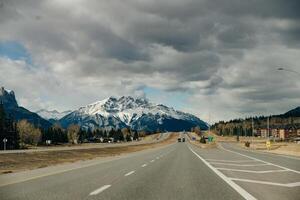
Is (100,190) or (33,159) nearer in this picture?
(100,190)

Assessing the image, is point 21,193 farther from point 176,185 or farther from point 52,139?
point 52,139

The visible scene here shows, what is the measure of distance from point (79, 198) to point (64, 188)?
297 centimetres

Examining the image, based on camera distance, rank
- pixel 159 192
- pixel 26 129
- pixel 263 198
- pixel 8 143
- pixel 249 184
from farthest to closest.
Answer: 1. pixel 26 129
2. pixel 8 143
3. pixel 249 184
4. pixel 159 192
5. pixel 263 198

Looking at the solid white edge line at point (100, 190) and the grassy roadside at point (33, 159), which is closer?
the solid white edge line at point (100, 190)

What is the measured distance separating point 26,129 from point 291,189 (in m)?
154

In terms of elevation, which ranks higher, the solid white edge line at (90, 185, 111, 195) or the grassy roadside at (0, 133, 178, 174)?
the solid white edge line at (90, 185, 111, 195)

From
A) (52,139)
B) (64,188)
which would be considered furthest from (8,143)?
(64,188)

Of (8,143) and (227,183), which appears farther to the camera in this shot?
(8,143)

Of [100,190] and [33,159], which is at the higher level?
[100,190]

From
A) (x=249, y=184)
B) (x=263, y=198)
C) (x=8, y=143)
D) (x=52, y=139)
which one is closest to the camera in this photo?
(x=263, y=198)

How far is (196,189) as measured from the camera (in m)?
13.9

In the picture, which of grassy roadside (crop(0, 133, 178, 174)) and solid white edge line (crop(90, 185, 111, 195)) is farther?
grassy roadside (crop(0, 133, 178, 174))

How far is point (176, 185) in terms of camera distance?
15.2 m

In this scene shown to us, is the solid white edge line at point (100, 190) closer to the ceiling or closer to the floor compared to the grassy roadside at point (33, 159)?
closer to the ceiling
